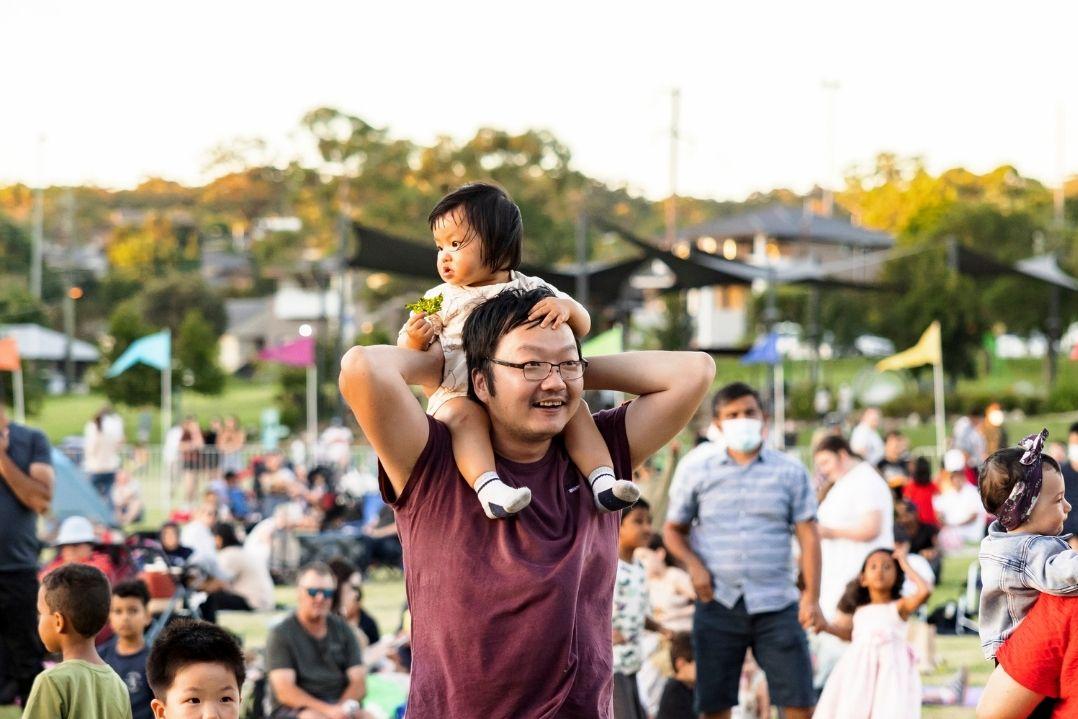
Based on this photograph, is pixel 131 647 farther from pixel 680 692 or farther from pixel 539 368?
pixel 539 368

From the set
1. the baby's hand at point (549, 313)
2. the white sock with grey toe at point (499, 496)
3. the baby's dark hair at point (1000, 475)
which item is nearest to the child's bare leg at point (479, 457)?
the white sock with grey toe at point (499, 496)

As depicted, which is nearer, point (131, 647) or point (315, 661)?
point (131, 647)

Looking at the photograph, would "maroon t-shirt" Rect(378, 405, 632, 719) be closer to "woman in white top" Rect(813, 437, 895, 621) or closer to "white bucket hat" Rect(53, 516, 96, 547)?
"woman in white top" Rect(813, 437, 895, 621)

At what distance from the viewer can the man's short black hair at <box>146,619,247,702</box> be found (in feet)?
12.6

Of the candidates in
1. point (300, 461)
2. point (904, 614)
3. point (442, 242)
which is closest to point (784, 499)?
point (904, 614)

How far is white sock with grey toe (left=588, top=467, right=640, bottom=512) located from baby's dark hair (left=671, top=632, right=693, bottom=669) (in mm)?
4691

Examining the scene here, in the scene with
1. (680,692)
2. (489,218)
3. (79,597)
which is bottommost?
(680,692)

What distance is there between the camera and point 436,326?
3.71 metres

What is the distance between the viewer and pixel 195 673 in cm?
378

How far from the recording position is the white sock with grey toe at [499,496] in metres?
3.26

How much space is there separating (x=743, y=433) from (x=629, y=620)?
0.99 meters

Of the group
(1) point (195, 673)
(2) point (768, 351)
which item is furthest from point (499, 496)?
(2) point (768, 351)

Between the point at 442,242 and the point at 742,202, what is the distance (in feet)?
333

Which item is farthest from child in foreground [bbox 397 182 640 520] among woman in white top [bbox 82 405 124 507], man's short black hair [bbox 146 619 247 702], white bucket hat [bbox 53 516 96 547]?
woman in white top [bbox 82 405 124 507]
